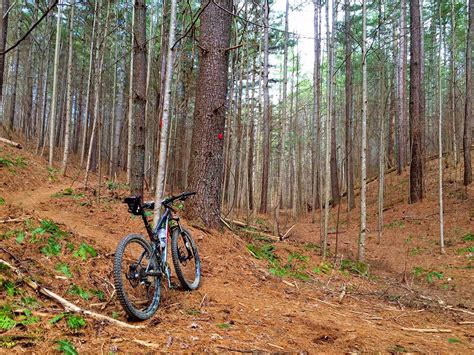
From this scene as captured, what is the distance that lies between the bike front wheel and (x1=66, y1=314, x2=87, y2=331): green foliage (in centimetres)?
124

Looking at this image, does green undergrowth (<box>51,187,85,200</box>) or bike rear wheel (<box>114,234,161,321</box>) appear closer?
bike rear wheel (<box>114,234,161,321</box>)

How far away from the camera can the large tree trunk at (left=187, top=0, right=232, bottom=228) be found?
5.61 metres

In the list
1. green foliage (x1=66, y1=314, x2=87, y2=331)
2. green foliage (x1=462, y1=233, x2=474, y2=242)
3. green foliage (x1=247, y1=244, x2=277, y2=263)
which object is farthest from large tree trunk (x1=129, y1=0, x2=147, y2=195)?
green foliage (x1=462, y1=233, x2=474, y2=242)

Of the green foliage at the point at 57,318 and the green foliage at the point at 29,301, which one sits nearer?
the green foliage at the point at 57,318

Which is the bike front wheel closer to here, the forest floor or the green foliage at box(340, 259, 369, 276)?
the forest floor

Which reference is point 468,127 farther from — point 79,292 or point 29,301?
point 29,301

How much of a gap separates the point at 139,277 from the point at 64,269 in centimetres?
93

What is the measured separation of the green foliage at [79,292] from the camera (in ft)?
9.72

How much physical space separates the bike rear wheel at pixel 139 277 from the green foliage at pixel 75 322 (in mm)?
313

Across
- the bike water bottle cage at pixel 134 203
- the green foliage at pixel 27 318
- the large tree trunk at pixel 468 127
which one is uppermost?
the large tree trunk at pixel 468 127

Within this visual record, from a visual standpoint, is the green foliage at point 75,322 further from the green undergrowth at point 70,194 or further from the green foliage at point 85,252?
the green undergrowth at point 70,194

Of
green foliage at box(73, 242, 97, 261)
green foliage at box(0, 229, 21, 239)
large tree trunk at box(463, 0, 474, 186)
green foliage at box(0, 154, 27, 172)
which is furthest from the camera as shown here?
large tree trunk at box(463, 0, 474, 186)

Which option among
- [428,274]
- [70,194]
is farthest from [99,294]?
[428,274]

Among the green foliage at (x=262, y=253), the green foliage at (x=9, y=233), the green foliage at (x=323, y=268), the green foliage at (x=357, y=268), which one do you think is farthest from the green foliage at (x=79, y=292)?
the green foliage at (x=357, y=268)
